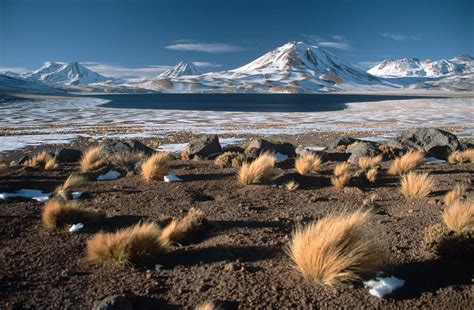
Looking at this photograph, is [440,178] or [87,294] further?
[440,178]

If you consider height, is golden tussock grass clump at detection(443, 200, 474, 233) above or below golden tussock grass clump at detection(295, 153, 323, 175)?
above

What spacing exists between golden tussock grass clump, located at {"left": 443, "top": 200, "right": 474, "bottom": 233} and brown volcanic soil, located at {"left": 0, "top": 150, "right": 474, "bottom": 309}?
1.45 ft

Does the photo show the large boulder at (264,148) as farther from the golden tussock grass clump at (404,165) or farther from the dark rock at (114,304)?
the dark rock at (114,304)

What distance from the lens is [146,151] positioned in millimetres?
15227

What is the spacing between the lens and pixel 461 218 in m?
5.63

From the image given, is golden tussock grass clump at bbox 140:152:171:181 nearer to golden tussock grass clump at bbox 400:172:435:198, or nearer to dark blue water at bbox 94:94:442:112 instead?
golden tussock grass clump at bbox 400:172:435:198

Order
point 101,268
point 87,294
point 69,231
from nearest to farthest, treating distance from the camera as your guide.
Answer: point 87,294, point 101,268, point 69,231

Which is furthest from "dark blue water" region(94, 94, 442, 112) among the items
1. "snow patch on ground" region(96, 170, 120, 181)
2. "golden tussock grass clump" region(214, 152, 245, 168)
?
"snow patch on ground" region(96, 170, 120, 181)

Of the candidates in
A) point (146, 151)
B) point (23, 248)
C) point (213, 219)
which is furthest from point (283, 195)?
point (146, 151)

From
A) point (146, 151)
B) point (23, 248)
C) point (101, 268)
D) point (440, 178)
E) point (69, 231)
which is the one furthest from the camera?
point (146, 151)

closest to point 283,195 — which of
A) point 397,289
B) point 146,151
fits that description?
point 397,289

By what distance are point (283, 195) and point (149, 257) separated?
425 centimetres

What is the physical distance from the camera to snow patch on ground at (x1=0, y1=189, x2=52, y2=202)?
8816 mm

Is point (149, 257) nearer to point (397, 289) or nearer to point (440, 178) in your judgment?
point (397, 289)
